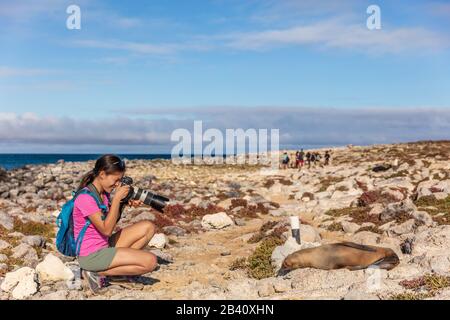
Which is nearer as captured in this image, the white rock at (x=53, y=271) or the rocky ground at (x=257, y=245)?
the rocky ground at (x=257, y=245)

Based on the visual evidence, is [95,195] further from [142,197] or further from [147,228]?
[147,228]

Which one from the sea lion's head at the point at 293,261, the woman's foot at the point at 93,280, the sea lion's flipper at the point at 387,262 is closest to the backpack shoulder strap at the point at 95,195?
the woman's foot at the point at 93,280

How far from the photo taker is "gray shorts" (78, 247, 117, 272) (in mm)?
8734

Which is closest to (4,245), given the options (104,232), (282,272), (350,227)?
(104,232)

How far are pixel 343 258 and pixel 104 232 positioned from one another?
4.66 meters

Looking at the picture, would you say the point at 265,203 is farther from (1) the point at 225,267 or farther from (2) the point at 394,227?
(1) the point at 225,267

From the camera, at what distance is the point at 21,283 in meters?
9.45

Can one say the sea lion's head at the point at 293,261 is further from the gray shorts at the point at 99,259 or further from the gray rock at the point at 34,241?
the gray rock at the point at 34,241

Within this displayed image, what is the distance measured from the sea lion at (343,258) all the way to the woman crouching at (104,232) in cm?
315

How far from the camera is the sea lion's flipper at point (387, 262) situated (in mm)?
10078

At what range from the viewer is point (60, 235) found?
864cm

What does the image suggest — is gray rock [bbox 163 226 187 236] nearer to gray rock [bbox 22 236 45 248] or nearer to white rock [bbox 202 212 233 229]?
white rock [bbox 202 212 233 229]
